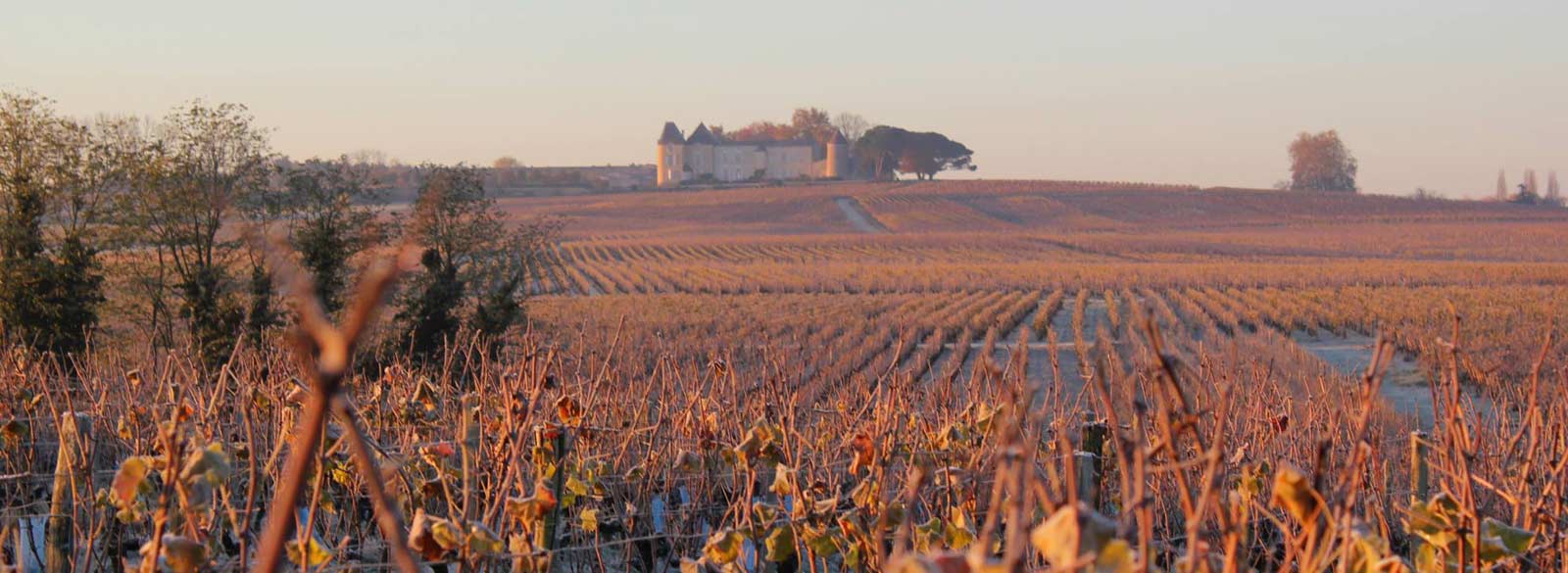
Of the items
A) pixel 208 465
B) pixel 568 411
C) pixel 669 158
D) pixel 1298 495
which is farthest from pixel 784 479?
pixel 669 158

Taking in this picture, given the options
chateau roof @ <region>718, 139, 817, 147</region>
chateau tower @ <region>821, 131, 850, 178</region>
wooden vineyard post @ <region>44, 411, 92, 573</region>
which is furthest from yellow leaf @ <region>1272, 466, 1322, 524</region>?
chateau roof @ <region>718, 139, 817, 147</region>

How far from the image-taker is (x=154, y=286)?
19719 millimetres

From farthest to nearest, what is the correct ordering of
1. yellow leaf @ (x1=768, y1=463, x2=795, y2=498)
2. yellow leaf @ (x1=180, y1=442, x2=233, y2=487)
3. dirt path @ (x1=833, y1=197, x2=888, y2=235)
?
dirt path @ (x1=833, y1=197, x2=888, y2=235) → yellow leaf @ (x1=768, y1=463, x2=795, y2=498) → yellow leaf @ (x1=180, y1=442, x2=233, y2=487)

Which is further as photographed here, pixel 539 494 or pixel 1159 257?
pixel 1159 257

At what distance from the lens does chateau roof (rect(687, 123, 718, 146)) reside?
11719 cm

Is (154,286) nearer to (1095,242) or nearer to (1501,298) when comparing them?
(1501,298)

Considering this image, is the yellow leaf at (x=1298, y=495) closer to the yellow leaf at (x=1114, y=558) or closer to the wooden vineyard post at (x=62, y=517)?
the yellow leaf at (x=1114, y=558)

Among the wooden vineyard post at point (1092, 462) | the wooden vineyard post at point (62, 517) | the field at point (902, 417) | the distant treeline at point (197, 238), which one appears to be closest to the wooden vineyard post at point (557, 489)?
the field at point (902, 417)

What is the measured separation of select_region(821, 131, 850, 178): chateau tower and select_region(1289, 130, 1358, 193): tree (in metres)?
36.5

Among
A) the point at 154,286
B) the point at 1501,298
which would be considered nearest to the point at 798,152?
the point at 1501,298

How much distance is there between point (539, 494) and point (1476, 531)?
5.64 feet

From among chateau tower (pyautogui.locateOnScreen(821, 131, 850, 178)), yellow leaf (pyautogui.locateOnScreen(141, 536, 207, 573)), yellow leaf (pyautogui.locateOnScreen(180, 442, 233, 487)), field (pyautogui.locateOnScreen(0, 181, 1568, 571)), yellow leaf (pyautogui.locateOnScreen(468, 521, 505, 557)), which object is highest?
chateau tower (pyautogui.locateOnScreen(821, 131, 850, 178))

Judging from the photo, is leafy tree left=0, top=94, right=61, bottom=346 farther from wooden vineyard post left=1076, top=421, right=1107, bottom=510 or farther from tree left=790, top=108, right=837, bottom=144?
tree left=790, top=108, right=837, bottom=144

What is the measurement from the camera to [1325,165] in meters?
108
